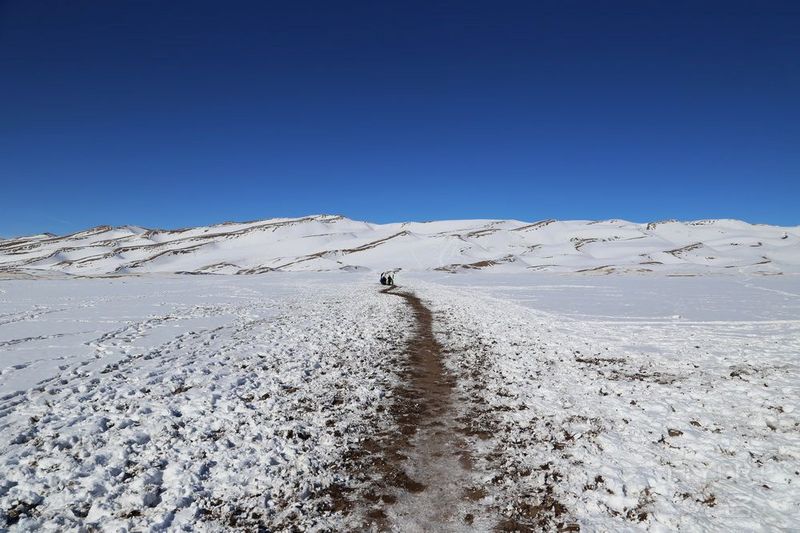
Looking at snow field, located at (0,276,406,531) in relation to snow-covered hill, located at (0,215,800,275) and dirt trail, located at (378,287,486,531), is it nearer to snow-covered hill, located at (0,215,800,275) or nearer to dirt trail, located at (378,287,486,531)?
dirt trail, located at (378,287,486,531)

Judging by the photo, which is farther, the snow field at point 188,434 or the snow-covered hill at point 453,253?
the snow-covered hill at point 453,253

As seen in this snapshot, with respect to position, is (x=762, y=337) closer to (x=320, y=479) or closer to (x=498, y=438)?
(x=498, y=438)

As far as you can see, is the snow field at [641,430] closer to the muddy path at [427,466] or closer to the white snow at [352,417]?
the white snow at [352,417]

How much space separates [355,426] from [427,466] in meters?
2.14

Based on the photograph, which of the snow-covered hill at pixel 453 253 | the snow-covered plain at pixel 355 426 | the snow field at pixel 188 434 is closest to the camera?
the snow field at pixel 188 434

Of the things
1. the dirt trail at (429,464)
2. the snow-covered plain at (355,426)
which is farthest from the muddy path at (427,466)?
the snow-covered plain at (355,426)

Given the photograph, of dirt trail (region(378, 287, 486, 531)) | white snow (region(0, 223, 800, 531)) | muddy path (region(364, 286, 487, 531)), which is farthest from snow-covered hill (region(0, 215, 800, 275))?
muddy path (region(364, 286, 487, 531))

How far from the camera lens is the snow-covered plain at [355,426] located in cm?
603

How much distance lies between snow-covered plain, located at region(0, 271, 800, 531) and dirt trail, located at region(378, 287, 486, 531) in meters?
0.19

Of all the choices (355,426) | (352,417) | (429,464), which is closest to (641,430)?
(429,464)

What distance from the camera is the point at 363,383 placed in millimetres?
11859

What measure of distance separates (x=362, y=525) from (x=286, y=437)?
2.94 m

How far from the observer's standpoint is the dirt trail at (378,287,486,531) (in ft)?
19.7

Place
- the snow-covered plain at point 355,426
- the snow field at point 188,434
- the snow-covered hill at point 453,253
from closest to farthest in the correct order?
1. the snow field at point 188,434
2. the snow-covered plain at point 355,426
3. the snow-covered hill at point 453,253
